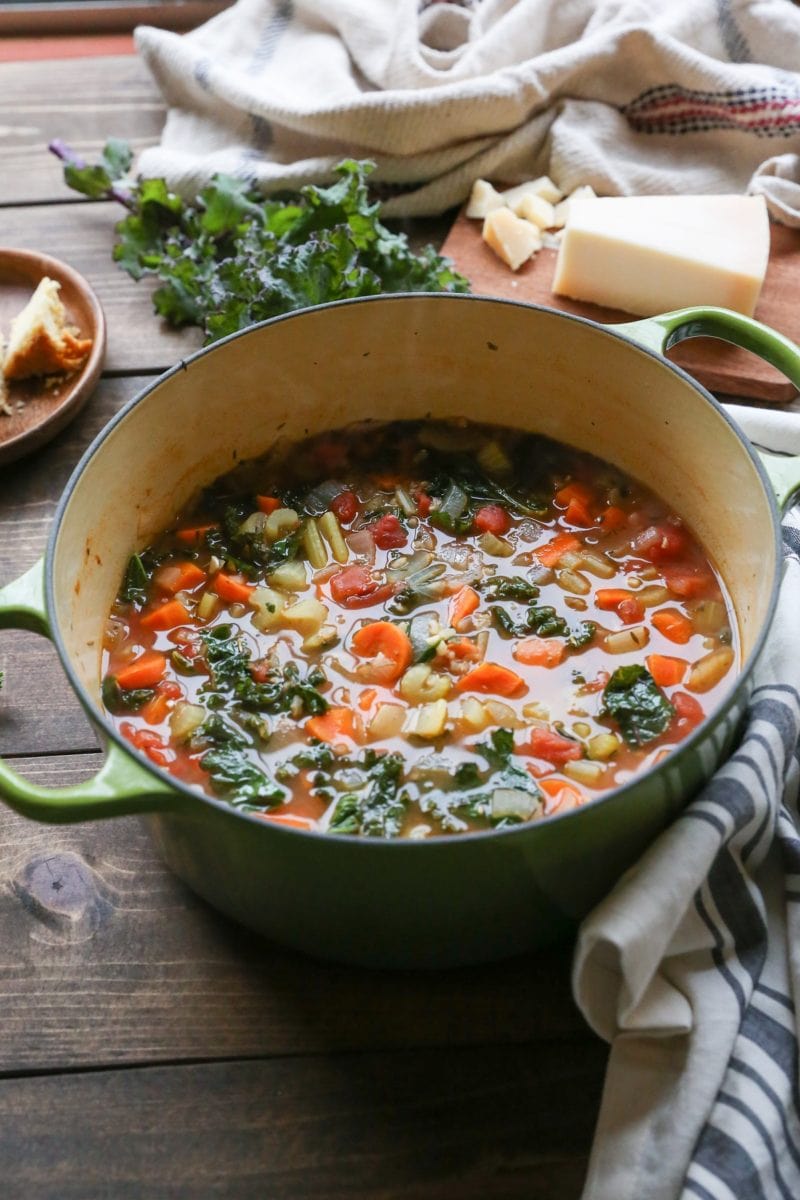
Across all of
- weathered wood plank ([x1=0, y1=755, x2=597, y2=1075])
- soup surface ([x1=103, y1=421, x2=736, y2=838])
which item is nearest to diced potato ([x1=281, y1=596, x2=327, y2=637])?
soup surface ([x1=103, y1=421, x2=736, y2=838])

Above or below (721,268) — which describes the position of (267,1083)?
below

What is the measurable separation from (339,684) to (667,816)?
567mm

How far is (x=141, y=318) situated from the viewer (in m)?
2.66

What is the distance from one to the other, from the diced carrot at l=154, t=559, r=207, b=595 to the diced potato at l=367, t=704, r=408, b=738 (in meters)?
0.43

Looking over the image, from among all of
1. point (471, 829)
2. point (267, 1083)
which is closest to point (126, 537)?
point (471, 829)

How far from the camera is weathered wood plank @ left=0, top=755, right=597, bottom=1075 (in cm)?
160

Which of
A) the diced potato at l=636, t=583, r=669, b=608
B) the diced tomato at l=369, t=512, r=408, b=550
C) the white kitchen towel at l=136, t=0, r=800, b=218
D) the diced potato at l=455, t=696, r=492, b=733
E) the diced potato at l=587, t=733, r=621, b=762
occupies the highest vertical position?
the white kitchen towel at l=136, t=0, r=800, b=218

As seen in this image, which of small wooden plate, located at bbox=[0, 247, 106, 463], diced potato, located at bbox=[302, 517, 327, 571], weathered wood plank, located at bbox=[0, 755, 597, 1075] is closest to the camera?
weathered wood plank, located at bbox=[0, 755, 597, 1075]

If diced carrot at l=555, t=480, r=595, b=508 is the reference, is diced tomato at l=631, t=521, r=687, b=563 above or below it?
above

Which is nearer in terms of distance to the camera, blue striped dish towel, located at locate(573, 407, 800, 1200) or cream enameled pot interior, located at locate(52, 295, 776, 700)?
blue striped dish towel, located at locate(573, 407, 800, 1200)

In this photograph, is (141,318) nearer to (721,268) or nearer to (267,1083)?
(721,268)

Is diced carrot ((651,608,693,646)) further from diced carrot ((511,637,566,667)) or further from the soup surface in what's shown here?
diced carrot ((511,637,566,667))

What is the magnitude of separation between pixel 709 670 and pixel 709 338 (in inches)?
37.5

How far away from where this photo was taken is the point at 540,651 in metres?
1.86
